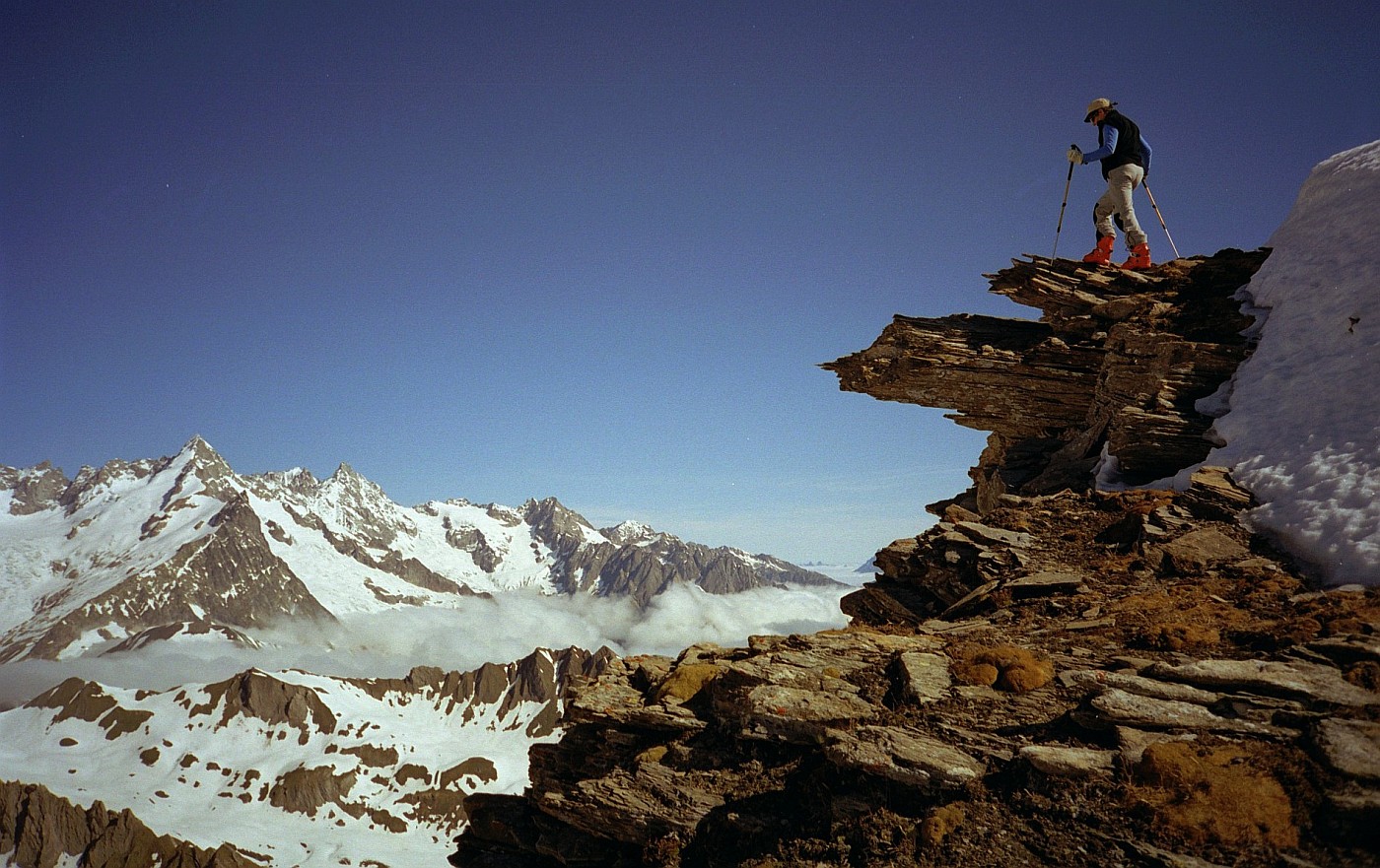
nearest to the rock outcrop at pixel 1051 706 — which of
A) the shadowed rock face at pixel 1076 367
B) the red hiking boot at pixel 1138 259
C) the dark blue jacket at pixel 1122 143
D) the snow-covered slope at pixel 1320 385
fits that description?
the shadowed rock face at pixel 1076 367

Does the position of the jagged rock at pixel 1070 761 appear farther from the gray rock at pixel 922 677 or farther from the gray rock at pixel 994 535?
the gray rock at pixel 994 535

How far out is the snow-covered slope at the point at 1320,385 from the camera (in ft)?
49.5

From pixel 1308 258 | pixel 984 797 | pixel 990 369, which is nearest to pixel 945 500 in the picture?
pixel 990 369

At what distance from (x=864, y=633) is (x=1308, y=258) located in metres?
22.5

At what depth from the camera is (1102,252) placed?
29062 millimetres

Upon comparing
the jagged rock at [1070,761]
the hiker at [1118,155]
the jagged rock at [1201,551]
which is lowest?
the jagged rock at [1070,761]

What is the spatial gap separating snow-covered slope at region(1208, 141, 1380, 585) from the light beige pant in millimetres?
4892

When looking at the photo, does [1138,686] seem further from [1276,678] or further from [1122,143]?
[1122,143]

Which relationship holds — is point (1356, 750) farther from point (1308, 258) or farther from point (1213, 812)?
point (1308, 258)

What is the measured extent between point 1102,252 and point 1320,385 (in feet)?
40.0

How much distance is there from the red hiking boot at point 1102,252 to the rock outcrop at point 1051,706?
319 centimetres

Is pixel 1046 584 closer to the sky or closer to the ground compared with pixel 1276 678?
closer to the sky

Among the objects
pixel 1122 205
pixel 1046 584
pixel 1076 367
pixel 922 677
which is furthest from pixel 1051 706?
pixel 1122 205

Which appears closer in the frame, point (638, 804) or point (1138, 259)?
point (638, 804)
